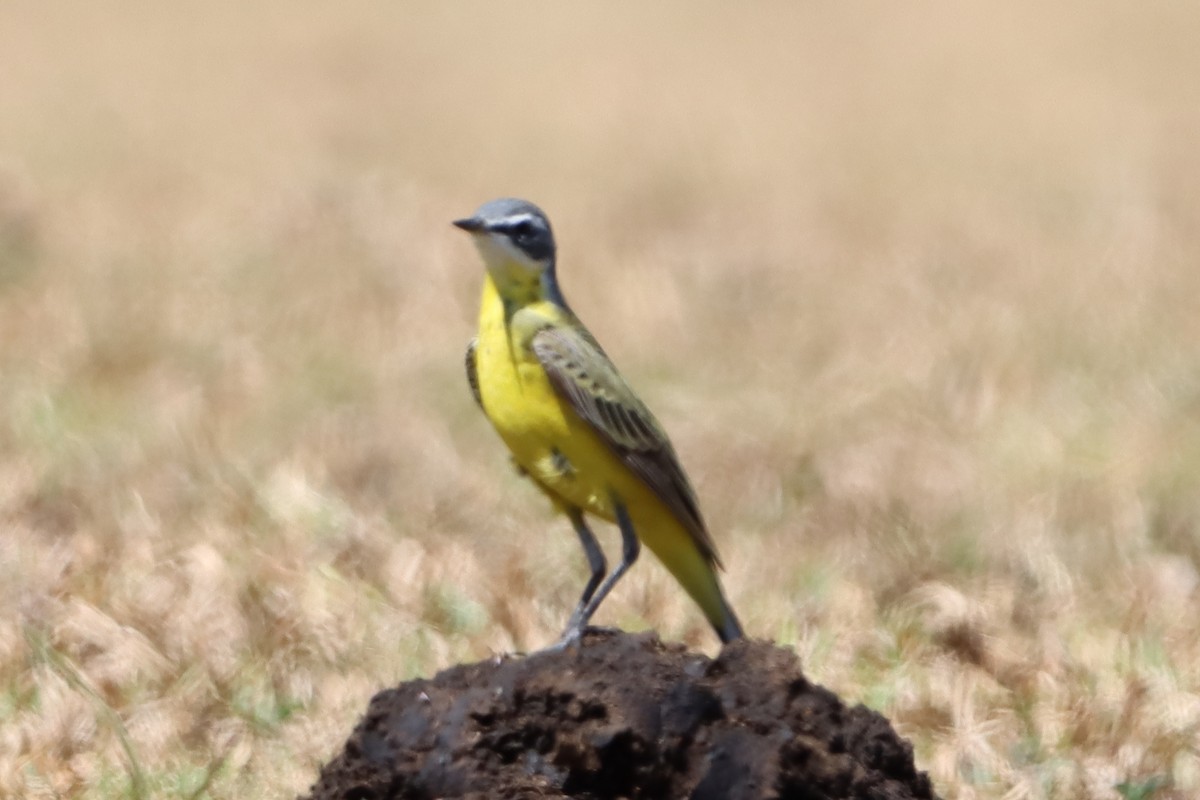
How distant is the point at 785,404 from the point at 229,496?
308cm

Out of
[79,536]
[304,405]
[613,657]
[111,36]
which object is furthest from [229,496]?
[111,36]

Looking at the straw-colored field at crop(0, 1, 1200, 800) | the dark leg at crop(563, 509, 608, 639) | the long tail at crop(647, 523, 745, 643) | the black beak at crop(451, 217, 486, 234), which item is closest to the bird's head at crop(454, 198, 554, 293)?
the black beak at crop(451, 217, 486, 234)

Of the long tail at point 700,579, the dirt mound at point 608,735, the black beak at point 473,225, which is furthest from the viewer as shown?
the long tail at point 700,579

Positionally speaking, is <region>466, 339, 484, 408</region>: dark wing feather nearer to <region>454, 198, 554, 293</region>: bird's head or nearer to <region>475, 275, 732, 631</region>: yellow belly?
<region>475, 275, 732, 631</region>: yellow belly

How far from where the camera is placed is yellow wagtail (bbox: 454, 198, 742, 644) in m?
5.23

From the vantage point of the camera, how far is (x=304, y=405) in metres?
9.19

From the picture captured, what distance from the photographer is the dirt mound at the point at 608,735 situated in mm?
4051

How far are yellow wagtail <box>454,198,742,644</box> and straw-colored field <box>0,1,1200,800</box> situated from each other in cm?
102

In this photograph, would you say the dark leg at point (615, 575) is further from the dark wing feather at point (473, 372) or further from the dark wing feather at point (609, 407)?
the dark wing feather at point (473, 372)

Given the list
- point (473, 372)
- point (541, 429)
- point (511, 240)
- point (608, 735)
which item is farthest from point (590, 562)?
point (608, 735)

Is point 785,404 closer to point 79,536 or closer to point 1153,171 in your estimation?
point 79,536

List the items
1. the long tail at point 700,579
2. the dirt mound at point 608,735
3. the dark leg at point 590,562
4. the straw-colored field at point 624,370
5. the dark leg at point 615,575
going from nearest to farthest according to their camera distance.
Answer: the dirt mound at point 608,735 → the dark leg at point 615,575 → the dark leg at point 590,562 → the long tail at point 700,579 → the straw-colored field at point 624,370

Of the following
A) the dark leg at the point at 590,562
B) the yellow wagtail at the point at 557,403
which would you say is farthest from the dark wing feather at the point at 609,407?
the dark leg at the point at 590,562

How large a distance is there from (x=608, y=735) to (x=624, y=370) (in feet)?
20.5
